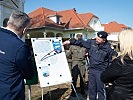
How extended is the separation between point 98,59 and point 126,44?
Result: 3637mm

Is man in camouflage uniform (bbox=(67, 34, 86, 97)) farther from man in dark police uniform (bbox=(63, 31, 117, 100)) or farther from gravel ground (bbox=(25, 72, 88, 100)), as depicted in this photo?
man in dark police uniform (bbox=(63, 31, 117, 100))

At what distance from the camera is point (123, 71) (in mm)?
3506

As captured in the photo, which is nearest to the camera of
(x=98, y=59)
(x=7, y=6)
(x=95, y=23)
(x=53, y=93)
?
(x=98, y=59)

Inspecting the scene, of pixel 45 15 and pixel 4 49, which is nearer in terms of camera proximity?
pixel 4 49

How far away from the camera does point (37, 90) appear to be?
9.50 metres

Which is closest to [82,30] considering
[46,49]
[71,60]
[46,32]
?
[46,32]

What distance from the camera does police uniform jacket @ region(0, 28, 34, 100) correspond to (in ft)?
11.4

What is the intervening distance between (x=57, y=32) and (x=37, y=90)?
32225 millimetres

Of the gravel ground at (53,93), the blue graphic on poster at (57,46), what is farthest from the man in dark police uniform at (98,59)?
the gravel ground at (53,93)

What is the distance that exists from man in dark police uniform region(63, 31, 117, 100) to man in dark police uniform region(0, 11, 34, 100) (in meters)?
3.45

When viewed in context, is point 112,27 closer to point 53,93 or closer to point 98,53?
point 53,93

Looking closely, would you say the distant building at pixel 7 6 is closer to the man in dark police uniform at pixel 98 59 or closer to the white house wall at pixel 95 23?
the man in dark police uniform at pixel 98 59

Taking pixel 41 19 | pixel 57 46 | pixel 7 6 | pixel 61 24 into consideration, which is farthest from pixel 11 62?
pixel 61 24

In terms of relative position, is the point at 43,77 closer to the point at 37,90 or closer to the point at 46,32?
the point at 37,90
